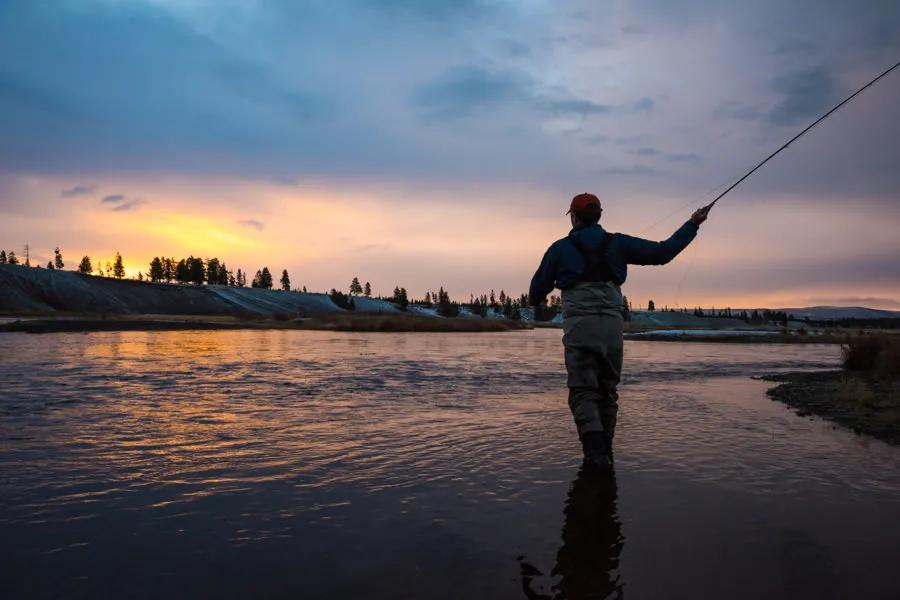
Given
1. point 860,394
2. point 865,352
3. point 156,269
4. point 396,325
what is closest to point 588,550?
point 860,394

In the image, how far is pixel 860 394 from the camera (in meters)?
10.2

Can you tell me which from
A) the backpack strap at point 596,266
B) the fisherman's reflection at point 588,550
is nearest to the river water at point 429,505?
the fisherman's reflection at point 588,550

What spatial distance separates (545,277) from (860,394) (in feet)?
26.4

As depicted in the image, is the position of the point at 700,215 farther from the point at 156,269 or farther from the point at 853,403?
the point at 156,269

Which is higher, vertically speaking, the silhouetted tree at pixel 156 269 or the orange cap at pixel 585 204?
the silhouetted tree at pixel 156 269

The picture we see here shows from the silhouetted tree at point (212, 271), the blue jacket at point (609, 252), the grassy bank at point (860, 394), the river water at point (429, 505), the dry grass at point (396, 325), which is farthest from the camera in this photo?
the silhouetted tree at point (212, 271)

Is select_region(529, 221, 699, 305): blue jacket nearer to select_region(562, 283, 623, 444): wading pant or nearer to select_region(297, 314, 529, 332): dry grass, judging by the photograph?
select_region(562, 283, 623, 444): wading pant

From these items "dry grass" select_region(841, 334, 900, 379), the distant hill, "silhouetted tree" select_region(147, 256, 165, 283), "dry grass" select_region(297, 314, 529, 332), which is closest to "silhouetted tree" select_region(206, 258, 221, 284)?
"silhouetted tree" select_region(147, 256, 165, 283)

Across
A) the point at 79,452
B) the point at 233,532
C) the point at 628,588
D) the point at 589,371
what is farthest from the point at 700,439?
the point at 79,452

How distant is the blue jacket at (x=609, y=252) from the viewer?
571cm

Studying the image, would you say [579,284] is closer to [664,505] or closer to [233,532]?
[664,505]

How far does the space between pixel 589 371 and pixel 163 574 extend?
403 cm

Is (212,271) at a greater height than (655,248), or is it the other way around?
(212,271)

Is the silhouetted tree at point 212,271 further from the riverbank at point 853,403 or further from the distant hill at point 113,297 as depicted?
the riverbank at point 853,403
